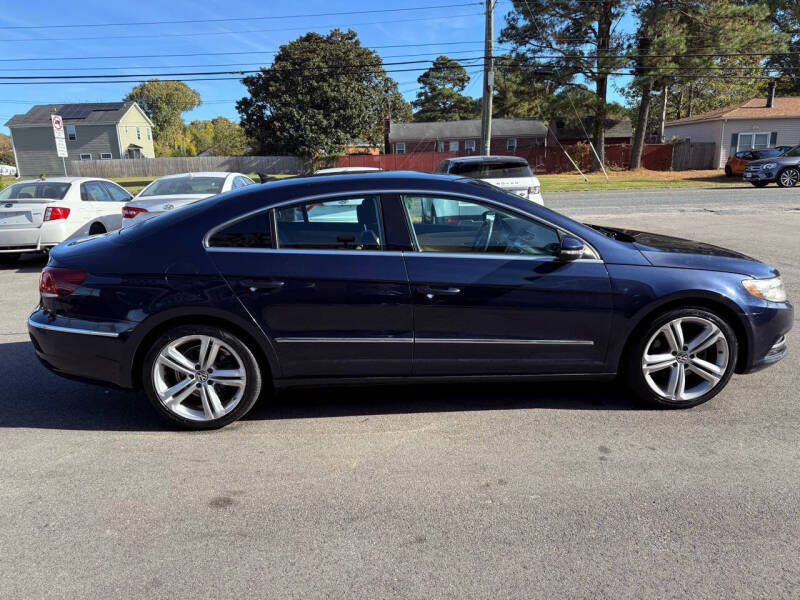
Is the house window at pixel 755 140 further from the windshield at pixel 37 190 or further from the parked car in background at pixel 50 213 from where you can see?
the windshield at pixel 37 190

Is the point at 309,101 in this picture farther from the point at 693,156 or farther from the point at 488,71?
the point at 693,156

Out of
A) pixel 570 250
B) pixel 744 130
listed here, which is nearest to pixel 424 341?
pixel 570 250

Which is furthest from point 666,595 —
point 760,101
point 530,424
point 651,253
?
point 760,101

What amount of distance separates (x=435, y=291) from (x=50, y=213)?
26.6 feet

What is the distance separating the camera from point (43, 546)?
2.56 meters

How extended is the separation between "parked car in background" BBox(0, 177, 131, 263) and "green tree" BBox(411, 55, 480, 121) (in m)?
70.2

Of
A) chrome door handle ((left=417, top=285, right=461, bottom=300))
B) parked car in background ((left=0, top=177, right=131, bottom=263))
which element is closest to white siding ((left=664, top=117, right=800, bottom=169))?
parked car in background ((left=0, top=177, right=131, bottom=263))

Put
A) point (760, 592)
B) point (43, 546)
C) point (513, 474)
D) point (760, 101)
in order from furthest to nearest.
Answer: point (760, 101) → point (513, 474) → point (43, 546) → point (760, 592)

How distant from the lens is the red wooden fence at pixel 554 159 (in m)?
40.6

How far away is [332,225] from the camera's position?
364 centimetres

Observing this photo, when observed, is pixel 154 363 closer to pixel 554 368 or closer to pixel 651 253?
pixel 554 368

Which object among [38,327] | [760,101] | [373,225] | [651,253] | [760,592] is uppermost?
[760,101]

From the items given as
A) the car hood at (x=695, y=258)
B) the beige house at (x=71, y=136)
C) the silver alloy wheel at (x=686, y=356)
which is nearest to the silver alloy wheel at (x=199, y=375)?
the silver alloy wheel at (x=686, y=356)

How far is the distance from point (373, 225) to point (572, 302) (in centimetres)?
136
